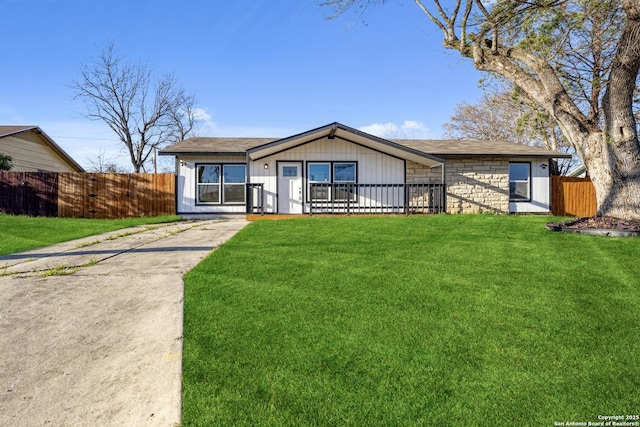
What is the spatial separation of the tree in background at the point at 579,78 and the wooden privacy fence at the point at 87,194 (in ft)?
37.5

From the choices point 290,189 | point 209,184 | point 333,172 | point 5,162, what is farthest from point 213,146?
point 5,162

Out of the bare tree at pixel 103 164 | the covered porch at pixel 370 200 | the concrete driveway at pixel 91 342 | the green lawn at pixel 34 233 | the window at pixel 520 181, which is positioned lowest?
the concrete driveway at pixel 91 342

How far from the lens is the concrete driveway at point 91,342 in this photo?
2.00 meters

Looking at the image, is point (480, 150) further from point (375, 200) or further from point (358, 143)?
point (358, 143)

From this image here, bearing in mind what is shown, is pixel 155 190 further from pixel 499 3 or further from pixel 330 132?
pixel 499 3

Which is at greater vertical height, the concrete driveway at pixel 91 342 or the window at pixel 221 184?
the window at pixel 221 184

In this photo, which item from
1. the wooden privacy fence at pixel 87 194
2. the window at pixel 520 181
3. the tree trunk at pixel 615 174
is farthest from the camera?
the window at pixel 520 181

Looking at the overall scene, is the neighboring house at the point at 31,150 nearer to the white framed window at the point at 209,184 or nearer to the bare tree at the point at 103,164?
the white framed window at the point at 209,184

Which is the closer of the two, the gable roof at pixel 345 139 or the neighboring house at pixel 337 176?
the gable roof at pixel 345 139

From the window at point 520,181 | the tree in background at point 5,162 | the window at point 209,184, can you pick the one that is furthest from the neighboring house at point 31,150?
the window at point 520,181

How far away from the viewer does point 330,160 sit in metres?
13.9

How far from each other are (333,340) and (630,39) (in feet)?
29.4

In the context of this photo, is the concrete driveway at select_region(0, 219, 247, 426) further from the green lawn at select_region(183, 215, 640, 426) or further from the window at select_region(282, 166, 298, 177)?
the window at select_region(282, 166, 298, 177)

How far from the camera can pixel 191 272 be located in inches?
183
